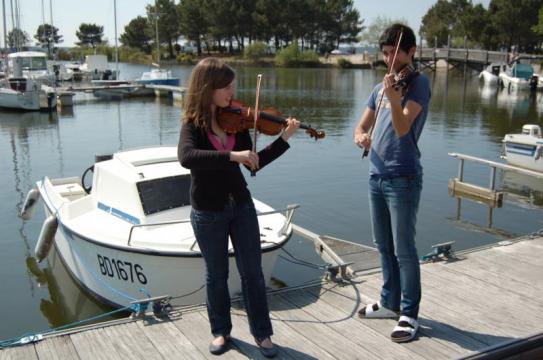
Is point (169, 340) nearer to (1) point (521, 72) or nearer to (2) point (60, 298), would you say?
(2) point (60, 298)

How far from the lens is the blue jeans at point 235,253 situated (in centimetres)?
366

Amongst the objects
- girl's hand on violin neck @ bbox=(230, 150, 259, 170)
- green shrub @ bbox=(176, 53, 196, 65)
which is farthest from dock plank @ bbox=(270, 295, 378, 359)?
green shrub @ bbox=(176, 53, 196, 65)

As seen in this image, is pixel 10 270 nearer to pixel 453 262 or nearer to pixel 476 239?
pixel 453 262

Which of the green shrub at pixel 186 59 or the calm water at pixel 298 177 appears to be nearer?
the calm water at pixel 298 177

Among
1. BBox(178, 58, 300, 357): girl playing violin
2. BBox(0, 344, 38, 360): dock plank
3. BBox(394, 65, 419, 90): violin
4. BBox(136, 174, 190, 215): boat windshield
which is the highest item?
BBox(394, 65, 419, 90): violin

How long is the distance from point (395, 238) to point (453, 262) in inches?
90.1

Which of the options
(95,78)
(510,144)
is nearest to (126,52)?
(95,78)

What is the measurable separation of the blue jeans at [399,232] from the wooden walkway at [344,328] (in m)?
0.37

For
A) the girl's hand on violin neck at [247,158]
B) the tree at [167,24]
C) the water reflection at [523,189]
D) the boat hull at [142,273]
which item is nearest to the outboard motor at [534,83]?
the water reflection at [523,189]

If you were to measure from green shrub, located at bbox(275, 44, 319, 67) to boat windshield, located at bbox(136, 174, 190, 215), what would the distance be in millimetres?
78355

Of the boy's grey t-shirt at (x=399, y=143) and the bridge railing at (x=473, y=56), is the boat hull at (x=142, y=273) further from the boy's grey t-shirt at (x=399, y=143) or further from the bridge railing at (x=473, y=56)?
the bridge railing at (x=473, y=56)

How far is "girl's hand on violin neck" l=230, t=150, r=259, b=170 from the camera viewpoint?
336 cm

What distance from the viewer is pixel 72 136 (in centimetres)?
2298

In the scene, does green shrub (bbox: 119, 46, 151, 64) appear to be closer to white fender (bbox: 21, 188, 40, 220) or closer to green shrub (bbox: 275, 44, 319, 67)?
green shrub (bbox: 275, 44, 319, 67)
